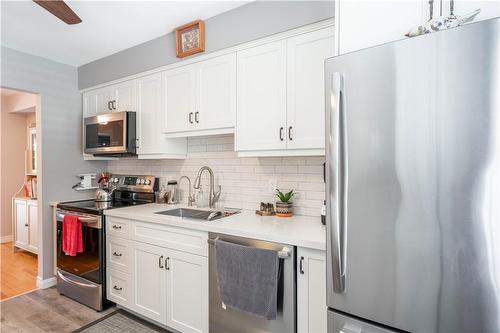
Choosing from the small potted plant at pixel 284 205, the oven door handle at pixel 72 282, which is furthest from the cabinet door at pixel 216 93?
the oven door handle at pixel 72 282

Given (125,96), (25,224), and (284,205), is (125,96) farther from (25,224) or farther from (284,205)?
(25,224)

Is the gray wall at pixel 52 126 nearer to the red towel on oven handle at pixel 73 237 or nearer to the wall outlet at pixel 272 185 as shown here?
the red towel on oven handle at pixel 73 237

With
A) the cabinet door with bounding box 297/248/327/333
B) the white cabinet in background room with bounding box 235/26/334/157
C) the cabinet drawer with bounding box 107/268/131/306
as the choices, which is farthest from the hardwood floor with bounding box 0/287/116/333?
the white cabinet in background room with bounding box 235/26/334/157

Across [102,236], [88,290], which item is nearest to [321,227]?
[102,236]

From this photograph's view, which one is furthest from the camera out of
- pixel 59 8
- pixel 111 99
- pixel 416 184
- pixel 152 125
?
pixel 111 99

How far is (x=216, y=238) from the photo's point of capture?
1.83 metres

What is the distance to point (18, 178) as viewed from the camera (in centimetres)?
495

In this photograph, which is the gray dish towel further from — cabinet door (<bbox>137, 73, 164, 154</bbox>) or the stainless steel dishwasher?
cabinet door (<bbox>137, 73, 164, 154</bbox>)

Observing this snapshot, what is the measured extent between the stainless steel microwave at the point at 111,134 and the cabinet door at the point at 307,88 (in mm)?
1745

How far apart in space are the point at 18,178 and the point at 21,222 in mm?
1035

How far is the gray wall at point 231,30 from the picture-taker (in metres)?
1.83

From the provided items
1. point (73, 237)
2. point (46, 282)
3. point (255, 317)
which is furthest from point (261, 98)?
point (46, 282)

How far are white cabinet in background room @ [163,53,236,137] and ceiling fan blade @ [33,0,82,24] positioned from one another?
0.89 meters

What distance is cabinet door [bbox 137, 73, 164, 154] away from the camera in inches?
105
